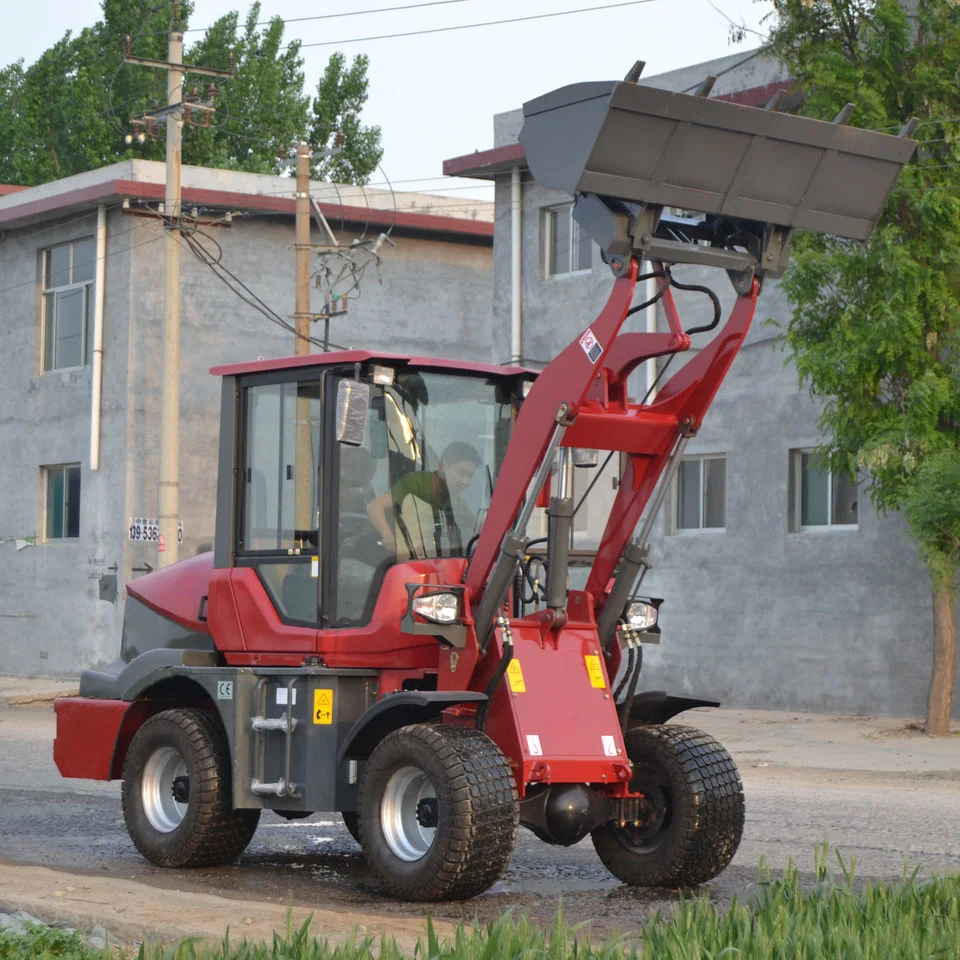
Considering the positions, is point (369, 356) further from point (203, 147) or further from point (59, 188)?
point (203, 147)

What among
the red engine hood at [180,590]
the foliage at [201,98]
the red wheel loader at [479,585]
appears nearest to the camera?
the red wheel loader at [479,585]

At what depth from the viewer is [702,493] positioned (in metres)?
25.4

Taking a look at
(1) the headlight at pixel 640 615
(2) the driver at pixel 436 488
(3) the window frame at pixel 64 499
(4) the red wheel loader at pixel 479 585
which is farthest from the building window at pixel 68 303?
(1) the headlight at pixel 640 615

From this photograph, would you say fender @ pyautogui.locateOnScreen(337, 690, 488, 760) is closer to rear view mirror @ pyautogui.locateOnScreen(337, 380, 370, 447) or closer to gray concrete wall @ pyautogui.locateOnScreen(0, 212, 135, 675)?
rear view mirror @ pyautogui.locateOnScreen(337, 380, 370, 447)

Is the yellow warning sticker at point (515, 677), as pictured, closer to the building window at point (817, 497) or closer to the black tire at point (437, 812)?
the black tire at point (437, 812)

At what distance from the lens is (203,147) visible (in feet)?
184

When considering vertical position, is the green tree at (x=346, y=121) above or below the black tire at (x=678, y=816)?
above

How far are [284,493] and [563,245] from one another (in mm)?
17839

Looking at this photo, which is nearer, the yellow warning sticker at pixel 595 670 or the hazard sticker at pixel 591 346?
the hazard sticker at pixel 591 346

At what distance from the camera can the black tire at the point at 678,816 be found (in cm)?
966

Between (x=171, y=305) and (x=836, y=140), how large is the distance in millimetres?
18490

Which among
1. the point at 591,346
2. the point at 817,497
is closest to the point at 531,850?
the point at 591,346

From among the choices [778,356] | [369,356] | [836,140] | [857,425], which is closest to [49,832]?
[369,356]

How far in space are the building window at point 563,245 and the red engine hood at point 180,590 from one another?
16.6 m
